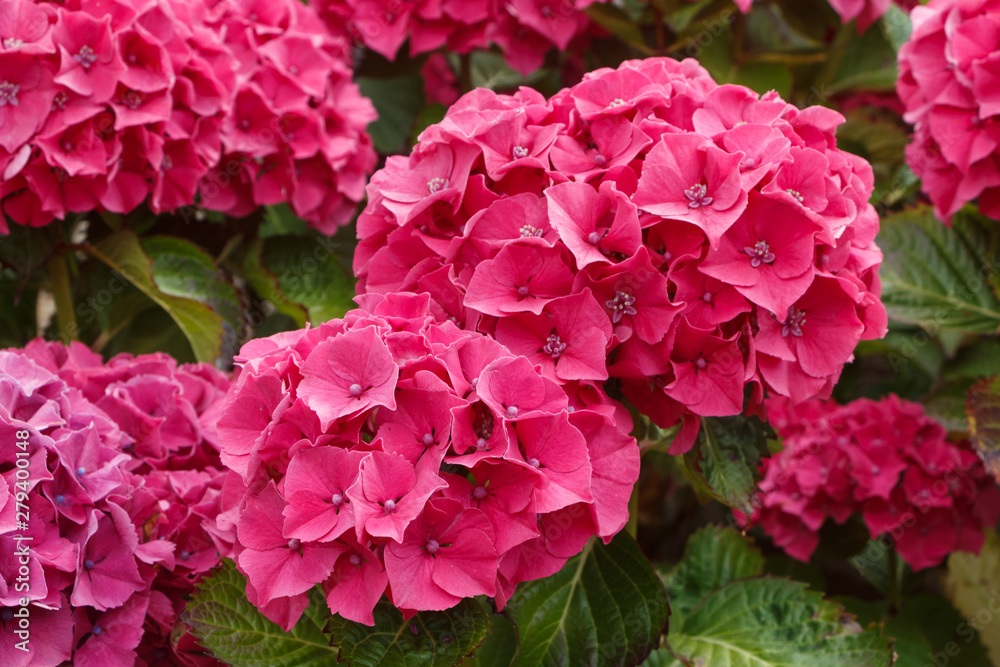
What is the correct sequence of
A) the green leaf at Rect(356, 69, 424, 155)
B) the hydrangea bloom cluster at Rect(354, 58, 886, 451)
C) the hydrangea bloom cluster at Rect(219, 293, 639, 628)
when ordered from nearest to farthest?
the hydrangea bloom cluster at Rect(219, 293, 639, 628) → the hydrangea bloom cluster at Rect(354, 58, 886, 451) → the green leaf at Rect(356, 69, 424, 155)

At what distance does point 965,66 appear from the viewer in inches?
49.9

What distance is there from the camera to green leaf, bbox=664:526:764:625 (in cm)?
138

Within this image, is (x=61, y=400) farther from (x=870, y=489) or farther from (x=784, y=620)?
(x=870, y=489)

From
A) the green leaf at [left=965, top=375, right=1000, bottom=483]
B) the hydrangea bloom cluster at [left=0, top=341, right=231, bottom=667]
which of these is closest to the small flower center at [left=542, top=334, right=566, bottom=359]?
the hydrangea bloom cluster at [left=0, top=341, right=231, bottom=667]

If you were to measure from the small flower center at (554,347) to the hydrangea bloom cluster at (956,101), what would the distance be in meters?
0.79

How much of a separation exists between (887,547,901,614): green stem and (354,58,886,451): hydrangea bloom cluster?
0.88 m

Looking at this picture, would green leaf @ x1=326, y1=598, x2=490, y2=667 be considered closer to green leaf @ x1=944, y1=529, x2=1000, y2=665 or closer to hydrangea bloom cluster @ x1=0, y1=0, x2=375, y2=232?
hydrangea bloom cluster @ x1=0, y1=0, x2=375, y2=232

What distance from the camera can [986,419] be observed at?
4.22ft

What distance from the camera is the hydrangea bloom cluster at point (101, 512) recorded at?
851mm

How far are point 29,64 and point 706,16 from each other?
1116 mm

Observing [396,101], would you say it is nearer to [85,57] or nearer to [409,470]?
[85,57]

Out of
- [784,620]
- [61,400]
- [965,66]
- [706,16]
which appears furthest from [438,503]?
[706,16]

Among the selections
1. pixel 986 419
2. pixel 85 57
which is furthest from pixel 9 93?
pixel 986 419

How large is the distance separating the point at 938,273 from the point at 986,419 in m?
0.33
